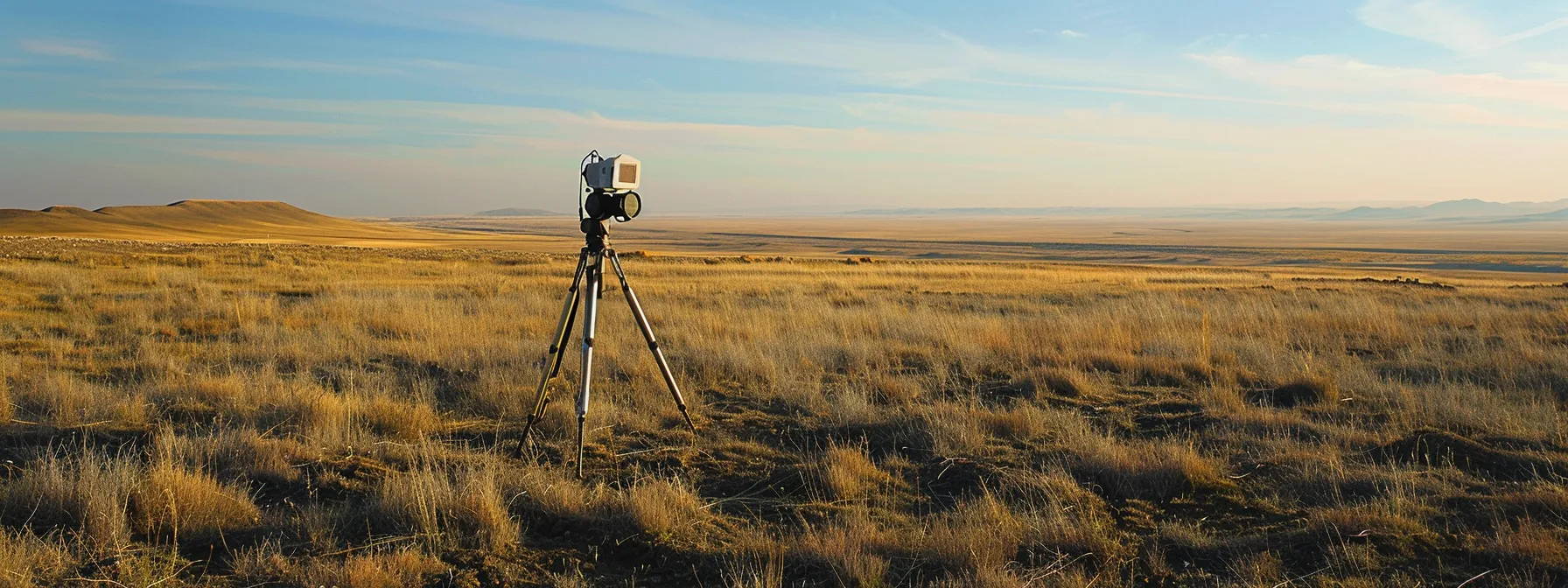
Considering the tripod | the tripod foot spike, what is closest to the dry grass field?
the tripod foot spike

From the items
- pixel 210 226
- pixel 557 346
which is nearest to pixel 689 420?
pixel 557 346

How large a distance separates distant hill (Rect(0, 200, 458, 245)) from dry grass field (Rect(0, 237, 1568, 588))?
55101 millimetres

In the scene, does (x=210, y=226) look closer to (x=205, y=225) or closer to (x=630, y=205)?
(x=205, y=225)

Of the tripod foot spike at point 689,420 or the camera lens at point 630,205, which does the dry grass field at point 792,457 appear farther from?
the camera lens at point 630,205

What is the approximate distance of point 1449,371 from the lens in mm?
7324

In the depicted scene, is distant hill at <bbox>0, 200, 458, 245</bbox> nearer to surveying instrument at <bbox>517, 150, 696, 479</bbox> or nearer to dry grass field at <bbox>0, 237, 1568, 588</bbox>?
dry grass field at <bbox>0, 237, 1568, 588</bbox>

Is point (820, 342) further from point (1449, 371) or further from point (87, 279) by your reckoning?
point (87, 279)

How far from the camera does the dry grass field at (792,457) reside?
3.31 metres

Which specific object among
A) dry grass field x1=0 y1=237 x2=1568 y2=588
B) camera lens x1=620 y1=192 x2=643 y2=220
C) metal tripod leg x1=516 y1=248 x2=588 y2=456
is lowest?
dry grass field x1=0 y1=237 x2=1568 y2=588

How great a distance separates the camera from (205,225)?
95375mm

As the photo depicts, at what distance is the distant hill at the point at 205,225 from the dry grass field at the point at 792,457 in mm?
55101

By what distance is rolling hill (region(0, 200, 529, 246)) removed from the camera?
63562 mm

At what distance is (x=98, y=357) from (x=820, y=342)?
258 inches

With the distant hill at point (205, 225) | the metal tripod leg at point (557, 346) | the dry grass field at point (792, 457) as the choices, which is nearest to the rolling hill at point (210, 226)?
the distant hill at point (205, 225)
